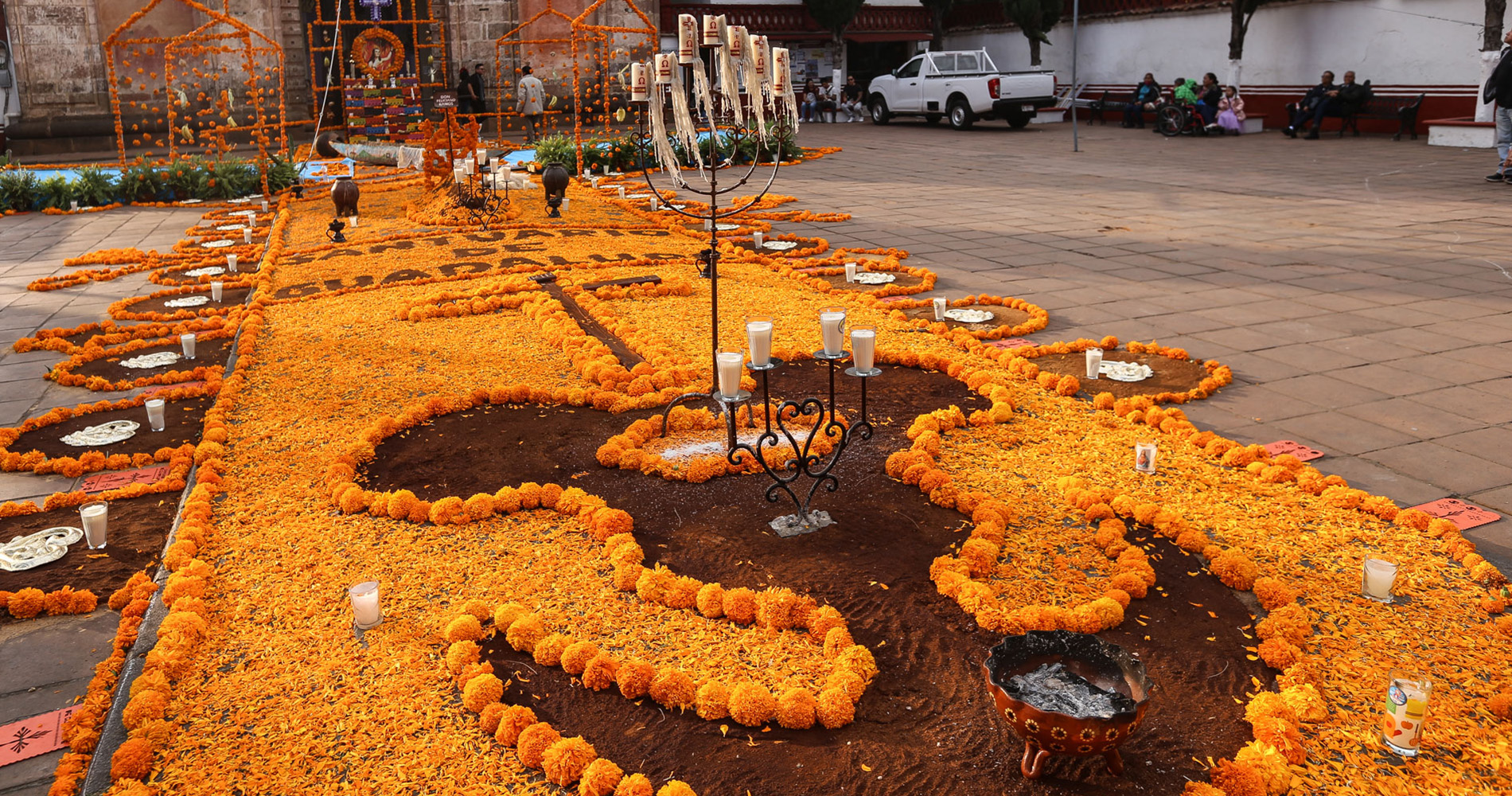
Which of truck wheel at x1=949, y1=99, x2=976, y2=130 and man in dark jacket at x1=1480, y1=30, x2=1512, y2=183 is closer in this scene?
man in dark jacket at x1=1480, y1=30, x2=1512, y2=183

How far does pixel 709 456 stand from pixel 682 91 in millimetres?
1548

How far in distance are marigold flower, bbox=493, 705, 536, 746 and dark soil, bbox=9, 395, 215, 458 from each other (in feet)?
10.3

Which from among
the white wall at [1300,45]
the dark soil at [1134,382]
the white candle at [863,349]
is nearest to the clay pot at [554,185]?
the dark soil at [1134,382]

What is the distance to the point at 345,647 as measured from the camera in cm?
333

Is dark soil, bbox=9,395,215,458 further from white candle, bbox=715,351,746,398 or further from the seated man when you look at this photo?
the seated man

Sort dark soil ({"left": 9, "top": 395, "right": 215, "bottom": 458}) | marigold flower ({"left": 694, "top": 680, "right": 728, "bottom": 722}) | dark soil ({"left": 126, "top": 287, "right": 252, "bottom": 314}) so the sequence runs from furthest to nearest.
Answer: dark soil ({"left": 126, "top": 287, "right": 252, "bottom": 314}), dark soil ({"left": 9, "top": 395, "right": 215, "bottom": 458}), marigold flower ({"left": 694, "top": 680, "right": 728, "bottom": 722})

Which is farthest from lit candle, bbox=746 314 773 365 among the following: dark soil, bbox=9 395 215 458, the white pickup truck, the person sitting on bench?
the person sitting on bench

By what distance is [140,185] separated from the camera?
47.4 feet

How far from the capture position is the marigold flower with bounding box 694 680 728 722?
295 centimetres

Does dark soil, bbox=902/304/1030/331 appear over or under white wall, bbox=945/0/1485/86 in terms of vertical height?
under

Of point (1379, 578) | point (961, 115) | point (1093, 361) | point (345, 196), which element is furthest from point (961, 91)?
point (1379, 578)

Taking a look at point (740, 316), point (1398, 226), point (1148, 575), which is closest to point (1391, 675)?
point (1148, 575)

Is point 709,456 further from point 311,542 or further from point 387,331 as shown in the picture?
point 387,331

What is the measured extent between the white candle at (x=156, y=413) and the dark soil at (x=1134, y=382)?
4.51 m
